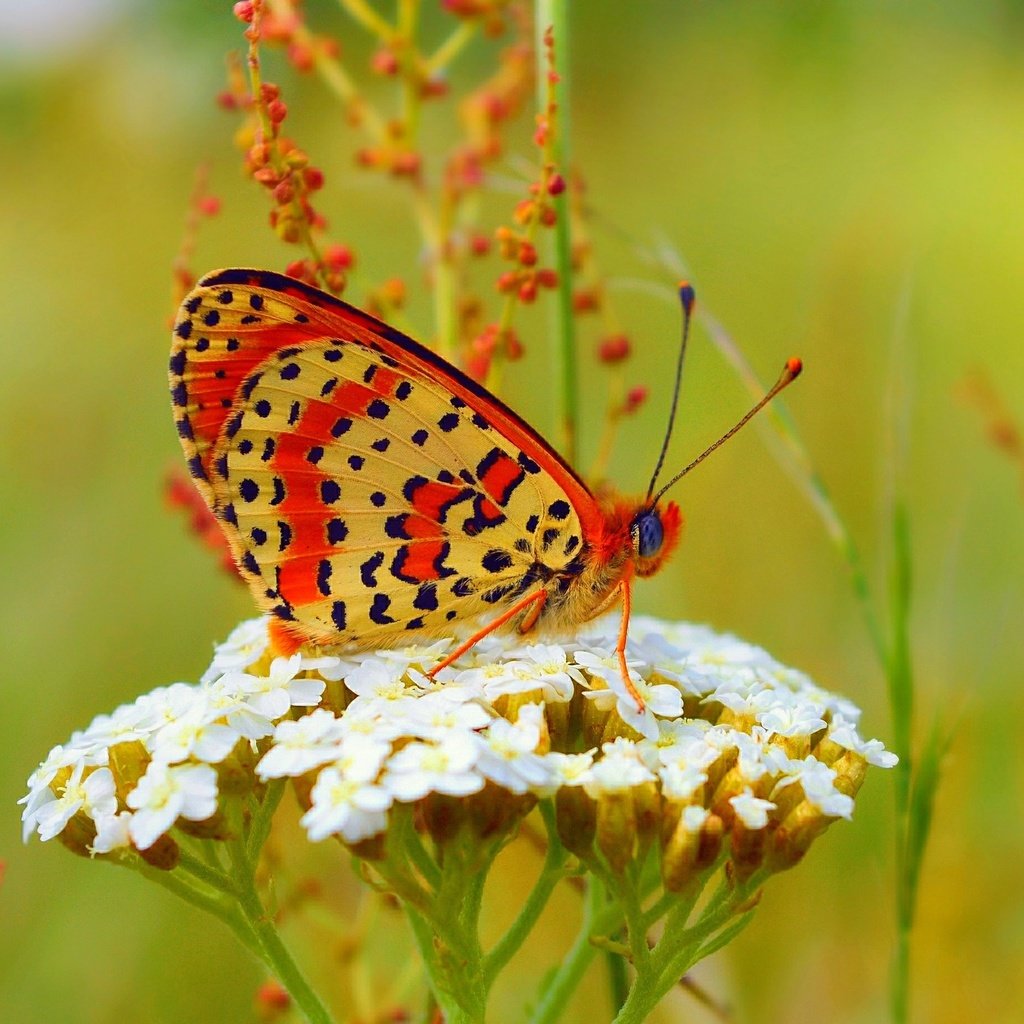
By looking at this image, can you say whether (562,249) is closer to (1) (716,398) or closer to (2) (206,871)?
(2) (206,871)

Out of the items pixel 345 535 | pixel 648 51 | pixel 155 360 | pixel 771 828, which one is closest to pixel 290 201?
pixel 345 535

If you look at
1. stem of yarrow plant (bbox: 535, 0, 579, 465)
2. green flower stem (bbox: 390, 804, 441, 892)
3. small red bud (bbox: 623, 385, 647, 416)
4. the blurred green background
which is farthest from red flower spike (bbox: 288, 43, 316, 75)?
green flower stem (bbox: 390, 804, 441, 892)

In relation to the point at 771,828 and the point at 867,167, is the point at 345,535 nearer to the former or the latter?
the point at 771,828

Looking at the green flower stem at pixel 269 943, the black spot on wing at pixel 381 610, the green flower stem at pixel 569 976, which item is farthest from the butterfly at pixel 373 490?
the green flower stem at pixel 569 976

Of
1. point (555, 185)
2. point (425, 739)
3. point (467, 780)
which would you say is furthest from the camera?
point (555, 185)

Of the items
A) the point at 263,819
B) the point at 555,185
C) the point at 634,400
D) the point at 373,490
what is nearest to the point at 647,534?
the point at 634,400
